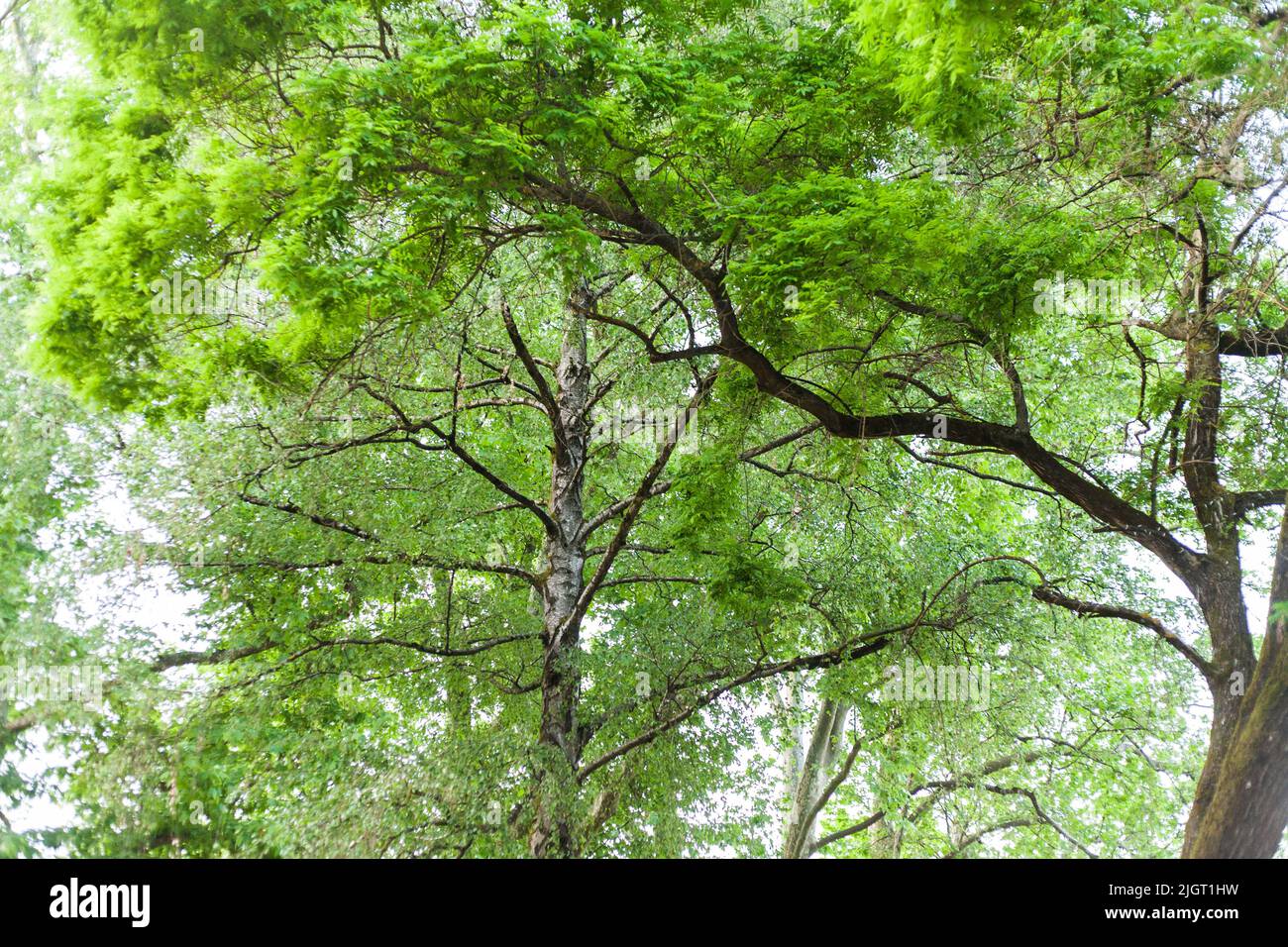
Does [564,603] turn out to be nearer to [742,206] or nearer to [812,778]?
[742,206]

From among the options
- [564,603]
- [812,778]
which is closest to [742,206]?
[564,603]

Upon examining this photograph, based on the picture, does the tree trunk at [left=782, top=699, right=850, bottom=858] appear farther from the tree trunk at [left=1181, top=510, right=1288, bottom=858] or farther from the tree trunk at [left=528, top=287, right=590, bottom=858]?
the tree trunk at [left=1181, top=510, right=1288, bottom=858]

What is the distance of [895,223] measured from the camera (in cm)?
528

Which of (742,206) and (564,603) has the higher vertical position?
(742,206)

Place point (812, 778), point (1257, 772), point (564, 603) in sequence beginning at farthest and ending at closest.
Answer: point (812, 778), point (564, 603), point (1257, 772)

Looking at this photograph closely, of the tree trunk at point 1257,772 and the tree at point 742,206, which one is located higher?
the tree at point 742,206

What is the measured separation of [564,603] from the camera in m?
9.04

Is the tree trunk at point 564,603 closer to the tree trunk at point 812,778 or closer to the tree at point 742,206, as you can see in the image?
the tree at point 742,206

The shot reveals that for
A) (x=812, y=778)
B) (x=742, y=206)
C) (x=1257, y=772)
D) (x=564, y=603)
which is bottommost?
(x=1257, y=772)

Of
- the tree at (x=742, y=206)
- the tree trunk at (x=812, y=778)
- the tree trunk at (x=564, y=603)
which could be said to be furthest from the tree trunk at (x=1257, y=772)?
the tree trunk at (x=812, y=778)

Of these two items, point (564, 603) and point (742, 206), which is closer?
point (742, 206)

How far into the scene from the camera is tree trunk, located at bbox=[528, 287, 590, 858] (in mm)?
7504

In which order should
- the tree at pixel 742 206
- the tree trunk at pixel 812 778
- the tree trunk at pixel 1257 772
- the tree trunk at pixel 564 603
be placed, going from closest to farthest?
the tree at pixel 742 206
the tree trunk at pixel 1257 772
the tree trunk at pixel 564 603
the tree trunk at pixel 812 778

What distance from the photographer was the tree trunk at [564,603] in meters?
7.50
